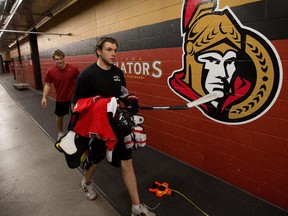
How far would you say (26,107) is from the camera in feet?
21.4

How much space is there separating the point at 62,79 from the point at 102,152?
6.61ft

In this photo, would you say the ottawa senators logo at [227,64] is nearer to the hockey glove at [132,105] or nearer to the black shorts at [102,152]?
the hockey glove at [132,105]

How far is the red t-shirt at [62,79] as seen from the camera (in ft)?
11.3

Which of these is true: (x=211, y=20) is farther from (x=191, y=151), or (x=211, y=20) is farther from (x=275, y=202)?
(x=275, y=202)

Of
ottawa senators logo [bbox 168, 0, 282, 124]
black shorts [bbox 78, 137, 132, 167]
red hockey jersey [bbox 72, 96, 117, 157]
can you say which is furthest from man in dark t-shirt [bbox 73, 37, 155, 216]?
ottawa senators logo [bbox 168, 0, 282, 124]

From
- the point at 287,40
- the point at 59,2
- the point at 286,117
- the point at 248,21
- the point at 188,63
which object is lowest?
the point at 286,117

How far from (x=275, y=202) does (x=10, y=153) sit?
11.8 feet

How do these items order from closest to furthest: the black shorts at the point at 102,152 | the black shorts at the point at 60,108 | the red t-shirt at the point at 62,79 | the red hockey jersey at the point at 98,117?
1. the red hockey jersey at the point at 98,117
2. the black shorts at the point at 102,152
3. the red t-shirt at the point at 62,79
4. the black shorts at the point at 60,108

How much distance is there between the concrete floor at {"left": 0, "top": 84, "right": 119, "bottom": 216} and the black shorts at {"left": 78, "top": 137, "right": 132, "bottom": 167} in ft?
1.73

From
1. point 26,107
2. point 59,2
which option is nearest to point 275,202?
point 59,2

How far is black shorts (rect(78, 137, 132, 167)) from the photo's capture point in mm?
1771

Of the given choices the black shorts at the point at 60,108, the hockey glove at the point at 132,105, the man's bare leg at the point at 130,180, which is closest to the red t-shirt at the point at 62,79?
the black shorts at the point at 60,108

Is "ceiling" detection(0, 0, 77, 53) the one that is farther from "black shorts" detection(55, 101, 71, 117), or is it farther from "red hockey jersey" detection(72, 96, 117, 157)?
"red hockey jersey" detection(72, 96, 117, 157)

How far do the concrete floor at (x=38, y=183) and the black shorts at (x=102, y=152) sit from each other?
1.73 ft
